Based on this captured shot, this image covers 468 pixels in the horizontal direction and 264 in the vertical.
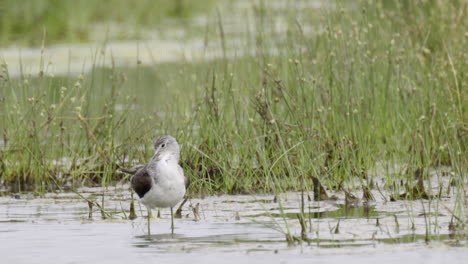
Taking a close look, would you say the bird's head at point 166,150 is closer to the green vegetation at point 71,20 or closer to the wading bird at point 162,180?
the wading bird at point 162,180

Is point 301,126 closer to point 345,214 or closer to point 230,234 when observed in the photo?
point 345,214

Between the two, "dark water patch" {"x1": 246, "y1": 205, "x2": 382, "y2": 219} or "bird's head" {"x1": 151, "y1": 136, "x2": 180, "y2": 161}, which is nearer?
"bird's head" {"x1": 151, "y1": 136, "x2": 180, "y2": 161}

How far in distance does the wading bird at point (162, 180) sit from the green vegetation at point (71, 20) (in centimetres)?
1097

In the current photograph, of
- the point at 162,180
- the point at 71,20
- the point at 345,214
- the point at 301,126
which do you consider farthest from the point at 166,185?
the point at 71,20

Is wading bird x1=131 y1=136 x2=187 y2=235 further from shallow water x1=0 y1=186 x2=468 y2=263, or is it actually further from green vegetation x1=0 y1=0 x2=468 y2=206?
green vegetation x1=0 y1=0 x2=468 y2=206

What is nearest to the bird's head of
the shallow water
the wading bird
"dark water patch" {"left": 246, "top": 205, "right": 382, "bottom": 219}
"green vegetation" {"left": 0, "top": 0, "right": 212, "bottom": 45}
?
the wading bird

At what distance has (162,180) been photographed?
644 centimetres

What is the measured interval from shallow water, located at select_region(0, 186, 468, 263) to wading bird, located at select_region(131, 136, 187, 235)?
22cm

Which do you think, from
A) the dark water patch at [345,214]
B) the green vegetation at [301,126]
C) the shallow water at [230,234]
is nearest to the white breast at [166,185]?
the shallow water at [230,234]

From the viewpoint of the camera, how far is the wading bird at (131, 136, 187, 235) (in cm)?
643

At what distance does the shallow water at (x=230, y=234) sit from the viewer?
5574 mm

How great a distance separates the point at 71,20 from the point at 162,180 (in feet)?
44.7

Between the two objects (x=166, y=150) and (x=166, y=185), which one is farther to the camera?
(x=166, y=150)

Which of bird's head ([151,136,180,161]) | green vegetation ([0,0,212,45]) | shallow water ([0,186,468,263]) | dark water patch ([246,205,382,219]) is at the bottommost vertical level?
shallow water ([0,186,468,263])
